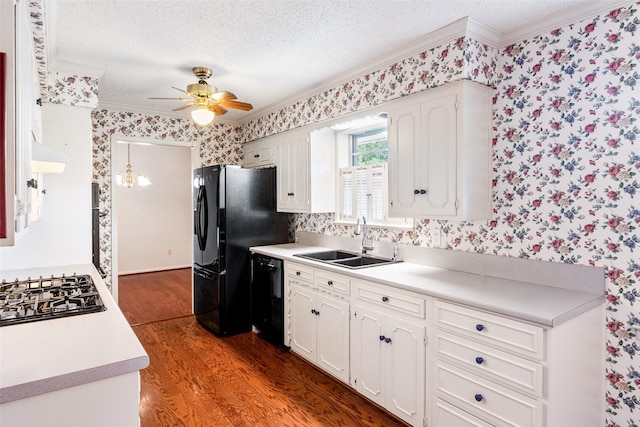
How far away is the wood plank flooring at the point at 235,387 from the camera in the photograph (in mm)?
2393

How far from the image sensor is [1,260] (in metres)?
2.66

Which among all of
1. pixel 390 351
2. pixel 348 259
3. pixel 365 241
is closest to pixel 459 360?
pixel 390 351

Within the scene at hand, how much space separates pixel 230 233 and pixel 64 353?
8.15 feet

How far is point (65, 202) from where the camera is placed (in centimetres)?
293

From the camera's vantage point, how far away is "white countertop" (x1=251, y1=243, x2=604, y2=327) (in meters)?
1.73

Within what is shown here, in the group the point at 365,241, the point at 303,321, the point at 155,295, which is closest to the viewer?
the point at 303,321

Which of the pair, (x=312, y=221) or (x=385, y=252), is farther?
(x=312, y=221)

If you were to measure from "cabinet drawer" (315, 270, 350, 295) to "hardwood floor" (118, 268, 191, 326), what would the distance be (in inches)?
92.1

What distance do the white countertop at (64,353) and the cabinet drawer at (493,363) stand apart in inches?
57.9

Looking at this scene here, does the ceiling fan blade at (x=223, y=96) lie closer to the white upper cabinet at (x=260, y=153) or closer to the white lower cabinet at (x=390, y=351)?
the white upper cabinet at (x=260, y=153)

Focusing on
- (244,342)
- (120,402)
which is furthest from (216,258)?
(120,402)

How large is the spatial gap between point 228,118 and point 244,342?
2636 mm

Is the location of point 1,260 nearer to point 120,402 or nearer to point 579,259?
point 120,402

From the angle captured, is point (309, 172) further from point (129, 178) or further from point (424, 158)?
point (129, 178)
